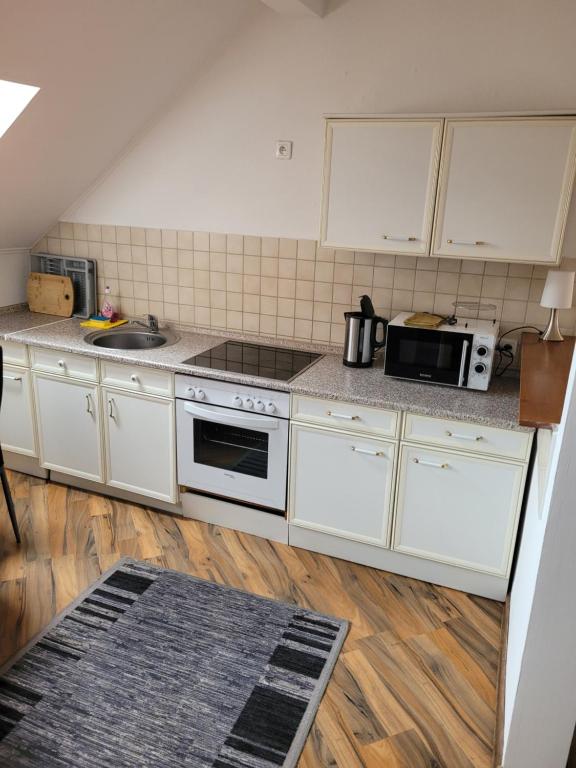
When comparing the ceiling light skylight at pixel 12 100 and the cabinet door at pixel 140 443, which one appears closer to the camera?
the ceiling light skylight at pixel 12 100

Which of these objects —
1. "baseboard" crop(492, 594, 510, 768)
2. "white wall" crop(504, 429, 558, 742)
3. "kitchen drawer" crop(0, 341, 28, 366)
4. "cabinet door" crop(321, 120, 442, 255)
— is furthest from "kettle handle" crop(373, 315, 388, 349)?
"kitchen drawer" crop(0, 341, 28, 366)

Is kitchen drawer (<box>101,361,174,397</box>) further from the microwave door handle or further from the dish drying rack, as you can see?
the microwave door handle

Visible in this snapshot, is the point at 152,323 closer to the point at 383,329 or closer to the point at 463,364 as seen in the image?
the point at 383,329

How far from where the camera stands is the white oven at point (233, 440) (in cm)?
293

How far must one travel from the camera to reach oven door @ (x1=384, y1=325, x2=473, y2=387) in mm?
2705

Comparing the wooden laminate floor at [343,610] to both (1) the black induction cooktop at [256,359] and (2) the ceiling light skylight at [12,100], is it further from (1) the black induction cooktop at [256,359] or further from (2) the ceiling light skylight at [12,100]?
(2) the ceiling light skylight at [12,100]

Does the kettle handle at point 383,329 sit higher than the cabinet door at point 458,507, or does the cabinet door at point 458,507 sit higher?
the kettle handle at point 383,329

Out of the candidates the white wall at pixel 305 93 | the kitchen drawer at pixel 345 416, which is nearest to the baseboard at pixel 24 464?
the white wall at pixel 305 93

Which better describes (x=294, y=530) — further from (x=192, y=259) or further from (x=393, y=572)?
(x=192, y=259)

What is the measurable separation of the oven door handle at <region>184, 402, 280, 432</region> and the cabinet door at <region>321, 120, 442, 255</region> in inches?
34.9

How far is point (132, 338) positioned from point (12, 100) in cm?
135

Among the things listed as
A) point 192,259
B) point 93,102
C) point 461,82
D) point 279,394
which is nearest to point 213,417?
point 279,394

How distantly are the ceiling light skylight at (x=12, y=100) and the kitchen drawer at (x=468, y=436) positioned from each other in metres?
2.15

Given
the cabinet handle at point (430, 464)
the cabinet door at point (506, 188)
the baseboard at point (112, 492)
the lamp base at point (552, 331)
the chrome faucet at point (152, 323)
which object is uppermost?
the cabinet door at point (506, 188)
